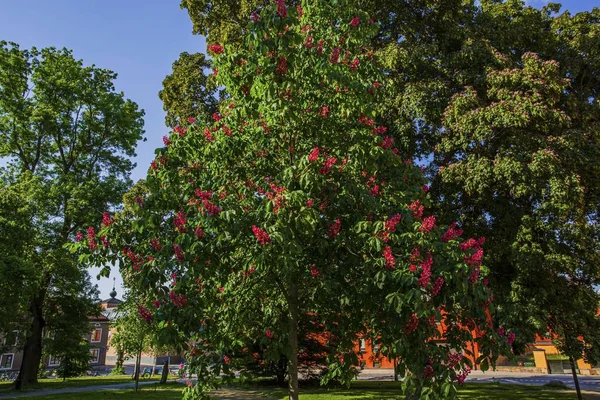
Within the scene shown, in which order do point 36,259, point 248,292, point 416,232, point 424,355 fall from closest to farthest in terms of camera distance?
point 424,355
point 416,232
point 248,292
point 36,259

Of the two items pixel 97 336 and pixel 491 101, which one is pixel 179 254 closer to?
pixel 491 101

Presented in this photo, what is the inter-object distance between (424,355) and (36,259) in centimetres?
2191

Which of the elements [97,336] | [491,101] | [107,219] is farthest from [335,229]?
[97,336]

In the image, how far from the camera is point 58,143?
25828mm

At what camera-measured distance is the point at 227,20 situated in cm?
1706

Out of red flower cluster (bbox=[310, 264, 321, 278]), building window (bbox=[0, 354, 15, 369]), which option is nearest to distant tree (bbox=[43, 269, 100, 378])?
building window (bbox=[0, 354, 15, 369])

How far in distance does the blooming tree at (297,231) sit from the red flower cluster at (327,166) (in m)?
0.02

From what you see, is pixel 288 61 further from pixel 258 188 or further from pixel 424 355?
pixel 424 355

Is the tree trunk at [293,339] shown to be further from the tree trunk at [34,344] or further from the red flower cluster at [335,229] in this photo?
the tree trunk at [34,344]

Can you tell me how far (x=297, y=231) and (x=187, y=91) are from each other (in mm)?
13631

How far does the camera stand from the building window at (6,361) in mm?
42312

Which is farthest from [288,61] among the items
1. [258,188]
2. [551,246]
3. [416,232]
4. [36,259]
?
[36,259]

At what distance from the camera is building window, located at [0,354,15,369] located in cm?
4231

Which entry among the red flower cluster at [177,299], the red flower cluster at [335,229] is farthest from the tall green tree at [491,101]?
the red flower cluster at [177,299]
